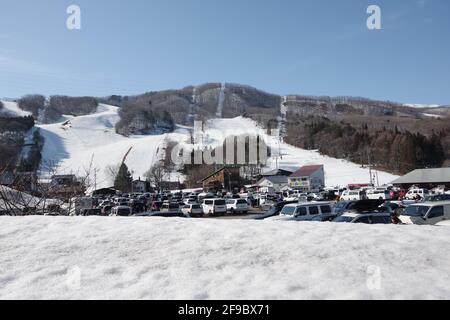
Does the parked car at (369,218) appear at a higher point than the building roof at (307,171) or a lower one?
higher

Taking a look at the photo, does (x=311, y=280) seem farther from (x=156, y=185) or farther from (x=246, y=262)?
(x=156, y=185)

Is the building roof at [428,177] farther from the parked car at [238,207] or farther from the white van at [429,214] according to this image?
the white van at [429,214]

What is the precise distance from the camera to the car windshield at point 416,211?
52.8ft

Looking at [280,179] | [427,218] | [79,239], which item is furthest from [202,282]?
[280,179]

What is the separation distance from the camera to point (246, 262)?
18.6ft

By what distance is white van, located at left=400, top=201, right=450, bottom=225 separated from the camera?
1581 cm

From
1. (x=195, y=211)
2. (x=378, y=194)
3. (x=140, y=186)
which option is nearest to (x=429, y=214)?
(x=195, y=211)

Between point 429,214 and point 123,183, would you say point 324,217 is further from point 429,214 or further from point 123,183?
point 123,183

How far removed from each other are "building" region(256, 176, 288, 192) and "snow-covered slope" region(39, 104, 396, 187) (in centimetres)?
899

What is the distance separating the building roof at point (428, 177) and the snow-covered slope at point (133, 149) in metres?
15.2

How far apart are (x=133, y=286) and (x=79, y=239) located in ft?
6.86

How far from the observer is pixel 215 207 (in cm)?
3438

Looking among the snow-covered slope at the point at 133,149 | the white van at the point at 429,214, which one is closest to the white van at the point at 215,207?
the white van at the point at 429,214

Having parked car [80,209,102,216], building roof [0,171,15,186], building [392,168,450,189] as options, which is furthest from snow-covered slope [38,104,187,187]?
building roof [0,171,15,186]
